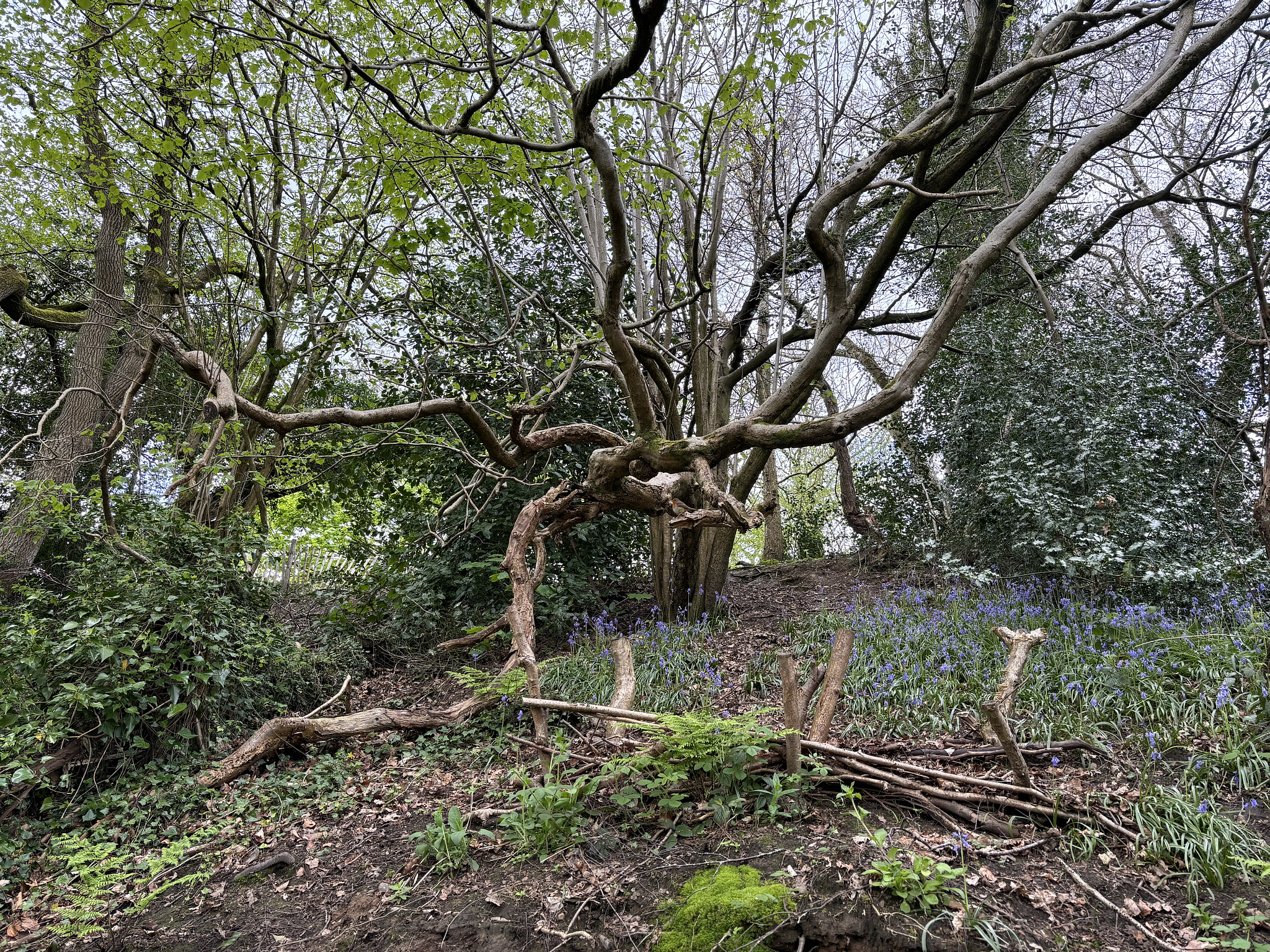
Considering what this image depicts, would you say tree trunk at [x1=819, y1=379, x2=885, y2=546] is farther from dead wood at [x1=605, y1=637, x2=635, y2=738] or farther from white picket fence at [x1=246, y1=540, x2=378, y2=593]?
white picket fence at [x1=246, y1=540, x2=378, y2=593]

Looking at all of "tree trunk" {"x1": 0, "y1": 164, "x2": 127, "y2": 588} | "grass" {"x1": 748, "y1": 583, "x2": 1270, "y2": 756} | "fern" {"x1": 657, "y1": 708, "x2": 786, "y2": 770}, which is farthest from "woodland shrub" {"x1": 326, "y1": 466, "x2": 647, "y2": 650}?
"fern" {"x1": 657, "y1": 708, "x2": 786, "y2": 770}

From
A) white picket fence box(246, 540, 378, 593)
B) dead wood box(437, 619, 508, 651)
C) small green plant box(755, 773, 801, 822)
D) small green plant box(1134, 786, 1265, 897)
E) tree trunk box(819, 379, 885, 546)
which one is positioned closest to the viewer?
small green plant box(1134, 786, 1265, 897)

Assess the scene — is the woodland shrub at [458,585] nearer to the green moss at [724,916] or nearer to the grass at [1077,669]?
the grass at [1077,669]

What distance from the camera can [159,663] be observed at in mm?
4066

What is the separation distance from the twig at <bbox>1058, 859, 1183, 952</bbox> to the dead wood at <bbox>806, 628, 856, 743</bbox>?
1.14 metres

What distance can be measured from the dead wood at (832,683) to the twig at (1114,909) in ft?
3.74

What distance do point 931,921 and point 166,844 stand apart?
3781 mm

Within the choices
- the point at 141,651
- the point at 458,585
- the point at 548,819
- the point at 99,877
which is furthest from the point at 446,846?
the point at 458,585

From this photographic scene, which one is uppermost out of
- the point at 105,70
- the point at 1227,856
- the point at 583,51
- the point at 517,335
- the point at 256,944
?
the point at 583,51

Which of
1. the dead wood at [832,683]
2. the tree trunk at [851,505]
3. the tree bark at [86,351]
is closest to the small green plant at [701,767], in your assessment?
the dead wood at [832,683]

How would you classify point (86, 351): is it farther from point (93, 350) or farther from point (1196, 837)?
point (1196, 837)

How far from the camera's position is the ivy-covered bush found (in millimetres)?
3752

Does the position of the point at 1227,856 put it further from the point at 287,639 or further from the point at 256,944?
the point at 287,639

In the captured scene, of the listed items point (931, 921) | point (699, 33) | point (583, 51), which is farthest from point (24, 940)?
point (699, 33)
